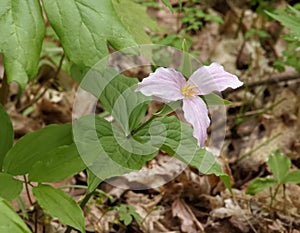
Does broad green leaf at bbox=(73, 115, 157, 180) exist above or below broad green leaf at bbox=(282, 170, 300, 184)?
above

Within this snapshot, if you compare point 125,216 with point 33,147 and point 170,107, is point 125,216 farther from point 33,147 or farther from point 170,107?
point 170,107

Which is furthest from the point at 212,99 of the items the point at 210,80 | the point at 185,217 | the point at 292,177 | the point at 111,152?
the point at 185,217

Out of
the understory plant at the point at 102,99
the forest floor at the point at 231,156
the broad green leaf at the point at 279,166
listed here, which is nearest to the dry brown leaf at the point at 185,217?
the forest floor at the point at 231,156

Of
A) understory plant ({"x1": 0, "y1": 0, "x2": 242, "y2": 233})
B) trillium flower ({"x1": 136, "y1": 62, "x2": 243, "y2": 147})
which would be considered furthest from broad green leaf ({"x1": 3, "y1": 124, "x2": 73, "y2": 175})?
trillium flower ({"x1": 136, "y1": 62, "x2": 243, "y2": 147})

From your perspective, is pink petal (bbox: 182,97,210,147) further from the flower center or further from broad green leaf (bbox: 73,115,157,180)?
broad green leaf (bbox: 73,115,157,180)

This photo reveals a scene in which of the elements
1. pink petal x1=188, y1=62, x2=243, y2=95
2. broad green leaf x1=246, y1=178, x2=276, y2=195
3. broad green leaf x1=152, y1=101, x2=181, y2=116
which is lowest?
broad green leaf x1=246, y1=178, x2=276, y2=195

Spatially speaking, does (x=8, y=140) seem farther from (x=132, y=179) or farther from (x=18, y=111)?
(x=18, y=111)
